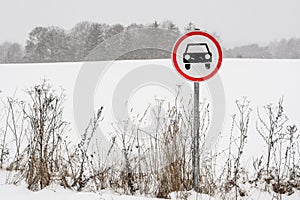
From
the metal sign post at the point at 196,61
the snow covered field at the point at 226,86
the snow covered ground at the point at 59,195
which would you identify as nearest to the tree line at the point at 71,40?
the snow covered field at the point at 226,86

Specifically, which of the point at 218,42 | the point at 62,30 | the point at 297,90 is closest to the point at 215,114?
the point at 297,90

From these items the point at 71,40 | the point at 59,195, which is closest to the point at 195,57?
the point at 59,195

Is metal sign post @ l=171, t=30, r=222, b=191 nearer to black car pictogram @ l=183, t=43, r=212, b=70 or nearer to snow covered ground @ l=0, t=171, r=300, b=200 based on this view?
black car pictogram @ l=183, t=43, r=212, b=70

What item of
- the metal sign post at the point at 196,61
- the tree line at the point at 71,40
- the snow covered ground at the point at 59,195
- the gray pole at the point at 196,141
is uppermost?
the tree line at the point at 71,40

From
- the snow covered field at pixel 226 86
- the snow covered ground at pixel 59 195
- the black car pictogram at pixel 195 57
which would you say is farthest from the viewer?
the snow covered field at pixel 226 86

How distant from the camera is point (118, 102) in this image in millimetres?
Answer: 9156

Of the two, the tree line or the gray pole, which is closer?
the gray pole

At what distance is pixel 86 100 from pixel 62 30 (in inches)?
926

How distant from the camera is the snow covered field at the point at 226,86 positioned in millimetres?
7456

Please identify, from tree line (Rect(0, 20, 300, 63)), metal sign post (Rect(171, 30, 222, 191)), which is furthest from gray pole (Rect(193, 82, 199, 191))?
tree line (Rect(0, 20, 300, 63))

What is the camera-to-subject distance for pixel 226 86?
1107 cm

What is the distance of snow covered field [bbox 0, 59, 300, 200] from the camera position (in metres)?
7.46

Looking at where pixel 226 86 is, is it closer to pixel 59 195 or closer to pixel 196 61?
pixel 196 61

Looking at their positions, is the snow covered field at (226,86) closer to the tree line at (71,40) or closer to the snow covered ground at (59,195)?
the snow covered ground at (59,195)
